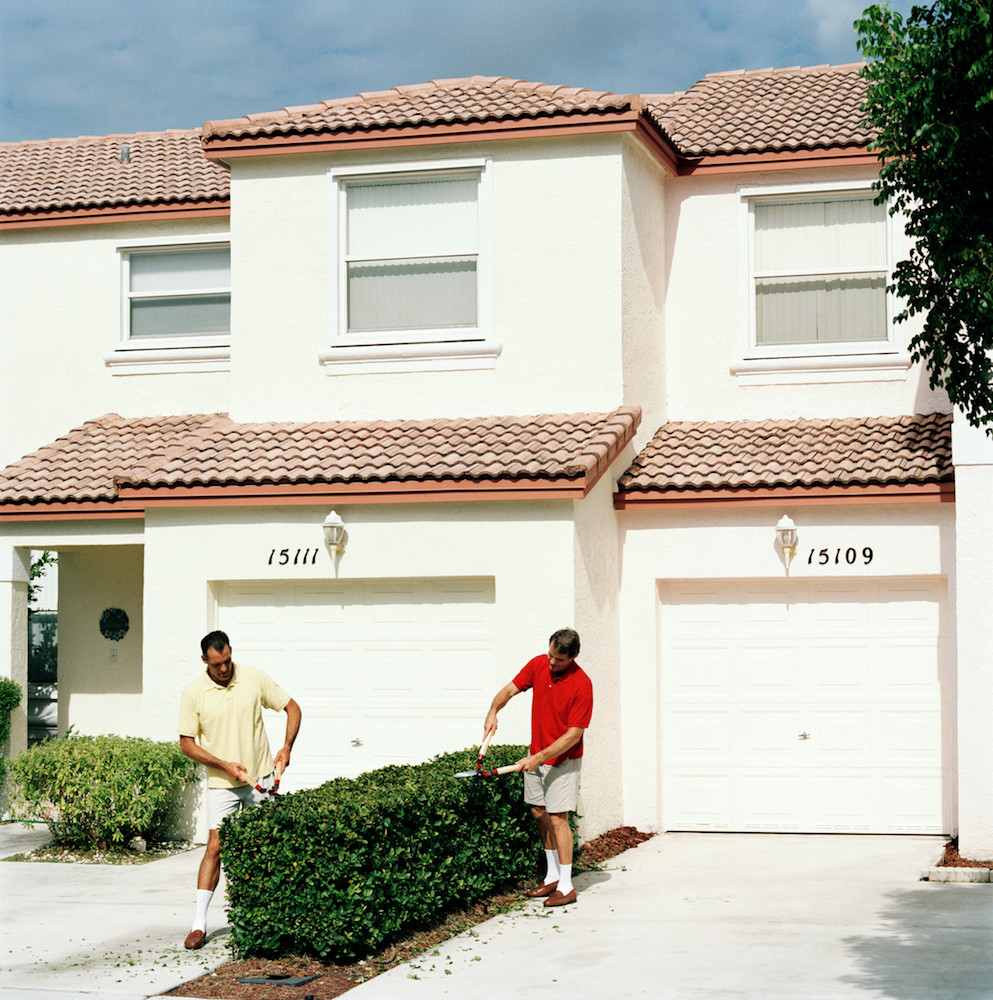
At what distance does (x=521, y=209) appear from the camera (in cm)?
1469

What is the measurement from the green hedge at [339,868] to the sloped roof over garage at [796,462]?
4.83 metres

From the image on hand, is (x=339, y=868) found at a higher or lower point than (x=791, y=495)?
lower

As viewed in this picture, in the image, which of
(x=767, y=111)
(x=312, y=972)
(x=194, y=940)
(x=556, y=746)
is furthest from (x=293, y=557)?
(x=767, y=111)

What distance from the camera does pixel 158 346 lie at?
1717 cm

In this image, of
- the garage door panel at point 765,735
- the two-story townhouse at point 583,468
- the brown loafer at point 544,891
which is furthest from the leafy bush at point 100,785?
the garage door panel at point 765,735

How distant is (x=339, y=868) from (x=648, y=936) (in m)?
2.12

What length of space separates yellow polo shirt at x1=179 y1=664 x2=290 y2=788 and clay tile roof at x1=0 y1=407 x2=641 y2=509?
11.9 ft

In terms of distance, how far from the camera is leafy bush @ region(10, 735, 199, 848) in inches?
511

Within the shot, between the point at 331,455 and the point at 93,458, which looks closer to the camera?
the point at 331,455

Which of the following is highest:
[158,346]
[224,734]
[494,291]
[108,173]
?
[108,173]

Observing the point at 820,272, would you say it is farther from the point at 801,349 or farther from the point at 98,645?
the point at 98,645

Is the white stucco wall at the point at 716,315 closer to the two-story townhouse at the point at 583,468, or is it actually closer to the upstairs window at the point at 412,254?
the two-story townhouse at the point at 583,468

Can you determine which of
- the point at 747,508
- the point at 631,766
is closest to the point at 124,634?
Answer: the point at 631,766

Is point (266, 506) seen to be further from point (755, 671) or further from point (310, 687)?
point (755, 671)
